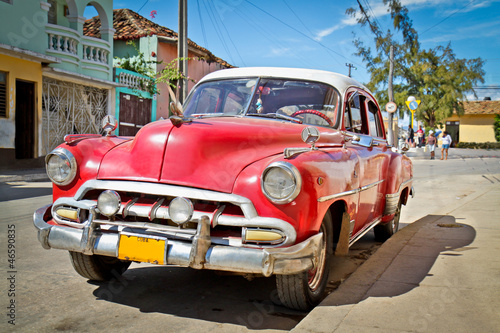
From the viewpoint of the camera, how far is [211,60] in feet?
88.0

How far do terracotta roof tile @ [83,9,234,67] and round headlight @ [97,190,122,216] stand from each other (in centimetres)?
2080

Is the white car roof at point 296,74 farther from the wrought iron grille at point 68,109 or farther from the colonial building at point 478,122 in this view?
the colonial building at point 478,122

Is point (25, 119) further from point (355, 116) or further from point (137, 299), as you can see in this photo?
point (137, 299)

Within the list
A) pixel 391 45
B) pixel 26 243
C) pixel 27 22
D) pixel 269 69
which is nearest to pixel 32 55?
pixel 27 22

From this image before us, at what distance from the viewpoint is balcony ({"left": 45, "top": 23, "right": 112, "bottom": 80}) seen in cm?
1596

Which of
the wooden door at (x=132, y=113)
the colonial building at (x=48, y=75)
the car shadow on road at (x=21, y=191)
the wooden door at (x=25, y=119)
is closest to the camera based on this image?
the car shadow on road at (x=21, y=191)

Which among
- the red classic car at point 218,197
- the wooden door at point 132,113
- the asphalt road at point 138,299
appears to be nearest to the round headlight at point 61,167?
the red classic car at point 218,197

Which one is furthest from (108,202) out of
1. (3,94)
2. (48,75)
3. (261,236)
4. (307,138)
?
(48,75)

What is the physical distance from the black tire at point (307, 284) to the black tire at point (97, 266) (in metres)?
1.44

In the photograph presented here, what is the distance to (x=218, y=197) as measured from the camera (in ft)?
9.33

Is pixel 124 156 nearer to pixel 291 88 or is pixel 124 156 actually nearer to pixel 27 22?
pixel 291 88

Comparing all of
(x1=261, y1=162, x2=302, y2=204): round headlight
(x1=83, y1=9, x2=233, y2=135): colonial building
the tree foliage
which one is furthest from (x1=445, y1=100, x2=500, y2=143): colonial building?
(x1=261, y1=162, x2=302, y2=204): round headlight

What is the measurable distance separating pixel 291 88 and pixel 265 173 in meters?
1.59

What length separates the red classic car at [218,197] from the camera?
109 inches
